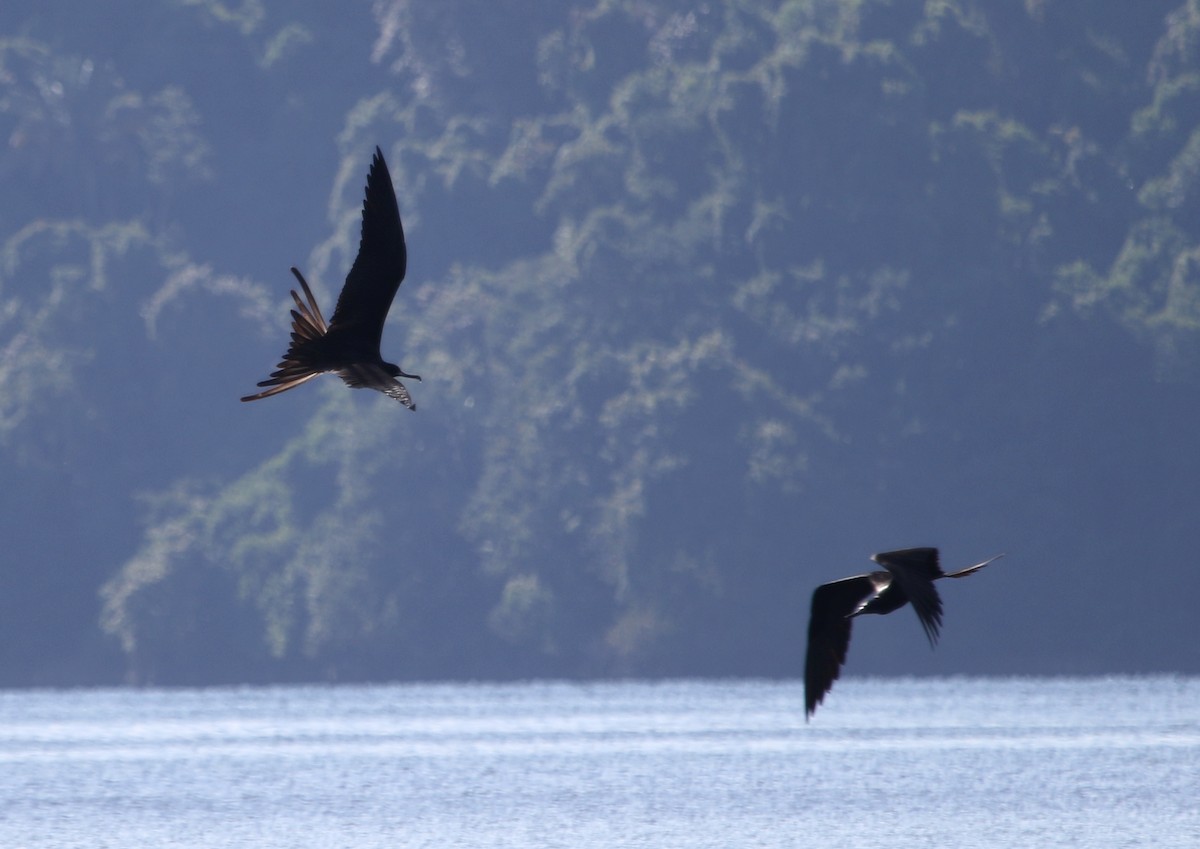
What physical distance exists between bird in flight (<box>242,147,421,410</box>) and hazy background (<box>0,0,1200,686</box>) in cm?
6658

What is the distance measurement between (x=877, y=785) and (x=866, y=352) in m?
39.4

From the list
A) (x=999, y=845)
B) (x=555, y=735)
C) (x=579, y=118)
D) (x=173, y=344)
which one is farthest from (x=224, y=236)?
(x=999, y=845)

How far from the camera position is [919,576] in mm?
11867

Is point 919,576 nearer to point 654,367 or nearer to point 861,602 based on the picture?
point 861,602

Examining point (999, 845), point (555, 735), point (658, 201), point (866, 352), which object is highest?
point (658, 201)

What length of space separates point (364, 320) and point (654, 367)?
231ft

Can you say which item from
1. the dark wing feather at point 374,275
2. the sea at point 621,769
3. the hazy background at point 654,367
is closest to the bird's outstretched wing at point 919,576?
the dark wing feather at point 374,275

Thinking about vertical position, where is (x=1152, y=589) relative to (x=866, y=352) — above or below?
below

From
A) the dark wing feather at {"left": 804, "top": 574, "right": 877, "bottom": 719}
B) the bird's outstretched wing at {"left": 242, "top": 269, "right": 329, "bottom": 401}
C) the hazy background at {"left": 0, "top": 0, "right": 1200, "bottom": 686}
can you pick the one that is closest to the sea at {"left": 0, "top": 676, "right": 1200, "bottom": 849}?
the hazy background at {"left": 0, "top": 0, "right": 1200, "bottom": 686}

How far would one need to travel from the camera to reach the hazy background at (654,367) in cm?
8138

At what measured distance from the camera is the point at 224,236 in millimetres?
106500

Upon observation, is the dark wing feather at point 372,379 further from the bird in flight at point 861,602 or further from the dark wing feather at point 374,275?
the bird in flight at point 861,602

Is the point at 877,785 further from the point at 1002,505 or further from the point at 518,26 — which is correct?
the point at 518,26

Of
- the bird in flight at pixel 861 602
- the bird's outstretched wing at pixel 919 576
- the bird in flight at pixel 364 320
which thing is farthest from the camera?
the bird in flight at pixel 364 320
